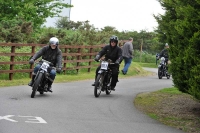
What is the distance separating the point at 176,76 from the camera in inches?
481

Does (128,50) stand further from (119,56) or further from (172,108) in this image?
(172,108)

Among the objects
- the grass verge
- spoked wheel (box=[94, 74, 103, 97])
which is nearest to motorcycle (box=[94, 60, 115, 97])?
spoked wheel (box=[94, 74, 103, 97])

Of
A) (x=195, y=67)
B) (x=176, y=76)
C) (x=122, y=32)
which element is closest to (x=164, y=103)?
(x=176, y=76)

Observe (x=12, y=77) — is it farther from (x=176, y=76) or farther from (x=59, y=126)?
(x=59, y=126)

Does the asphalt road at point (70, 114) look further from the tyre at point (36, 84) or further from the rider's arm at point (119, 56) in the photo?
the rider's arm at point (119, 56)

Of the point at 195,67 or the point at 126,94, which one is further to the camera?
the point at 126,94

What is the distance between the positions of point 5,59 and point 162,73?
8589 mm

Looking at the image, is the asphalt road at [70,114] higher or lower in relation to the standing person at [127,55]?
lower

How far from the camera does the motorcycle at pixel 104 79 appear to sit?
14.6m

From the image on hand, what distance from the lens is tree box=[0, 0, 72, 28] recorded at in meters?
30.7

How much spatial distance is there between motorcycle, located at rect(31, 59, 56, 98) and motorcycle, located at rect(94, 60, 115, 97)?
1452mm

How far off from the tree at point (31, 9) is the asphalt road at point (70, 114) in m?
14.6

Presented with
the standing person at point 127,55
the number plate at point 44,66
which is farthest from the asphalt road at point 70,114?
the standing person at point 127,55

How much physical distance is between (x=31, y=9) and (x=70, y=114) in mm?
21279
